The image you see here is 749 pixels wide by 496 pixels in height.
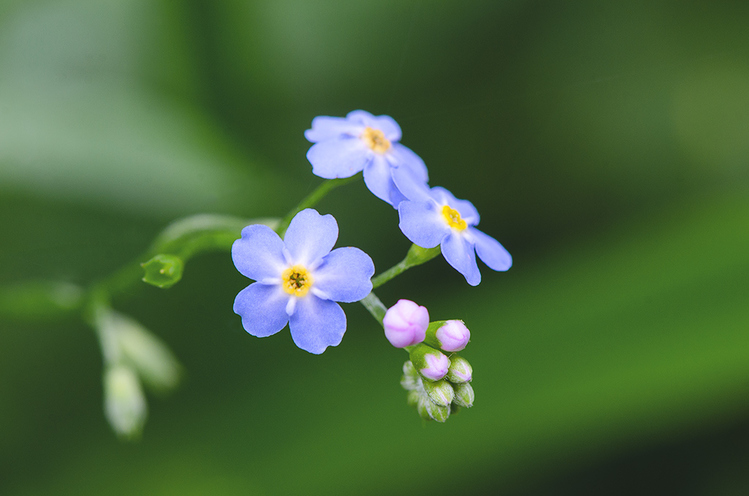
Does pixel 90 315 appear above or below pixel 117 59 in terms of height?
below

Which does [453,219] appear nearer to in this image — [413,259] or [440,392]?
[413,259]

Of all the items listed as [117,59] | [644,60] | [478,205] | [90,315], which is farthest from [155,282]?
[644,60]

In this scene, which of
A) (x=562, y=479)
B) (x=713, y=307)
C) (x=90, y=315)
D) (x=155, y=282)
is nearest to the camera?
(x=155, y=282)

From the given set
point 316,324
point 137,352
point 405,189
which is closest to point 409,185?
point 405,189

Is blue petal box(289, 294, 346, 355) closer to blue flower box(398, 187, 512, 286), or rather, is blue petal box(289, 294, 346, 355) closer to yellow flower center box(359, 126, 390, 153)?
blue flower box(398, 187, 512, 286)

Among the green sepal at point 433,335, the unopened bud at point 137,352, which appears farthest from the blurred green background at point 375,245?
the green sepal at point 433,335

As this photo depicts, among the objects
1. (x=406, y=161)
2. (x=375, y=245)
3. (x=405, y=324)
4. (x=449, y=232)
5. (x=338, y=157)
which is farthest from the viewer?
(x=375, y=245)

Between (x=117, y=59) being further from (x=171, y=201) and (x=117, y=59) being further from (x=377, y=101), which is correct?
(x=377, y=101)
